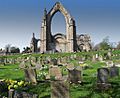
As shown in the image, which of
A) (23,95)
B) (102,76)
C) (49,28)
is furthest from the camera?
(49,28)

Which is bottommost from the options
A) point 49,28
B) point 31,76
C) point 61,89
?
point 61,89

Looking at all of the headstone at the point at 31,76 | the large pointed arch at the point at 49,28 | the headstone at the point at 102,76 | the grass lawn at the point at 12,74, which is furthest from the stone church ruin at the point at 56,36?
the headstone at the point at 102,76

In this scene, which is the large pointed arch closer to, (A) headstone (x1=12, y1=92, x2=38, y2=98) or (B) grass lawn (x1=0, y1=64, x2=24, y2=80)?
(B) grass lawn (x1=0, y1=64, x2=24, y2=80)

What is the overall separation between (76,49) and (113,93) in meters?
60.3

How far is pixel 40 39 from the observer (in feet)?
242

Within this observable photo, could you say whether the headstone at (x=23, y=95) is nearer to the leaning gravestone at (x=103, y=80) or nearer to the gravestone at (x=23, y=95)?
the gravestone at (x=23, y=95)

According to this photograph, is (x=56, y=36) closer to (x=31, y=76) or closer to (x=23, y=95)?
(x=31, y=76)

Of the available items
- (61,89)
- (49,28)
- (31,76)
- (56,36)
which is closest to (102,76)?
(31,76)

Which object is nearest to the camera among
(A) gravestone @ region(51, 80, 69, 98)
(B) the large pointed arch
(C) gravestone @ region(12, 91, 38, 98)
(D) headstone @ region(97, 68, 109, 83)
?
(A) gravestone @ region(51, 80, 69, 98)

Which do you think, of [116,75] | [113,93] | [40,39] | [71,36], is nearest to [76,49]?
[71,36]

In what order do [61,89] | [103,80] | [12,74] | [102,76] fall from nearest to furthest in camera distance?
[61,89] → [103,80] → [102,76] → [12,74]

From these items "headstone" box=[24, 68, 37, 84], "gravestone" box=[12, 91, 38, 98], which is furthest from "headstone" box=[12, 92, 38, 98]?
"headstone" box=[24, 68, 37, 84]

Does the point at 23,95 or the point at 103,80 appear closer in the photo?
the point at 23,95

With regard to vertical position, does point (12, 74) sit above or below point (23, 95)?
above
